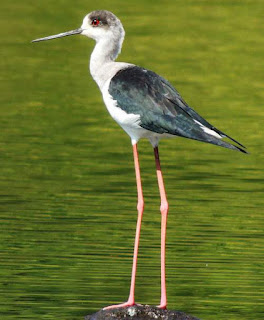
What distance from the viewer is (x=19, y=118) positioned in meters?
18.1

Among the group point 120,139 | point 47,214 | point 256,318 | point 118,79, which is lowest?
point 120,139

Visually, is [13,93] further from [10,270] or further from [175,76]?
[10,270]

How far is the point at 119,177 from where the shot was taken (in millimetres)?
14969

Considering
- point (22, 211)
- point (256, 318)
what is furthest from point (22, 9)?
point (256, 318)

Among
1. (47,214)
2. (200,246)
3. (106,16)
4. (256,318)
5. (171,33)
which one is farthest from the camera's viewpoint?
(171,33)

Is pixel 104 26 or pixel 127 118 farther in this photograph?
pixel 104 26

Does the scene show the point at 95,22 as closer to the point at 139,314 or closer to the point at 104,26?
the point at 104,26

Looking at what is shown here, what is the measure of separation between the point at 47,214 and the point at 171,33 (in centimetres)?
1206

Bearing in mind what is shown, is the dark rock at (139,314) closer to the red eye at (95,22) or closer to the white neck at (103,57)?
the white neck at (103,57)

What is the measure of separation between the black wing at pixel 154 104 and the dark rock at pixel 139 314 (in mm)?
1290

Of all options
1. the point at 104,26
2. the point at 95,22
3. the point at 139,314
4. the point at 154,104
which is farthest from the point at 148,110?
the point at 139,314

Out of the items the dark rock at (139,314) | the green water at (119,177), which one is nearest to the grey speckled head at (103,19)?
the green water at (119,177)

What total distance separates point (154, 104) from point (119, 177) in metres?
5.24

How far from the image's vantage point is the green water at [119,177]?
10648 mm
